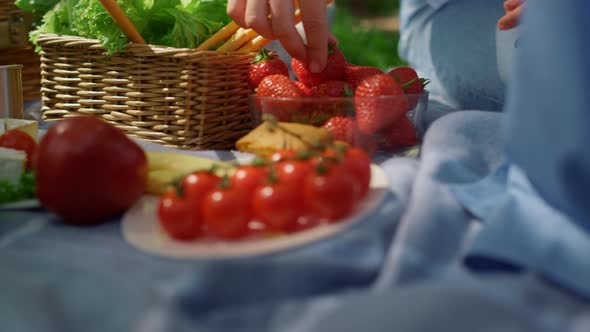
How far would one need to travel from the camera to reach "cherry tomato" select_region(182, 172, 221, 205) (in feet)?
2.46

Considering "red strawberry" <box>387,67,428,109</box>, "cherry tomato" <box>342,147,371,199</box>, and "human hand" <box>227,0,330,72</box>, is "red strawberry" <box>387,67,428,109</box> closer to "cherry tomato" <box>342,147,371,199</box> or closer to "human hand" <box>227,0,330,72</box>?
"human hand" <box>227,0,330,72</box>

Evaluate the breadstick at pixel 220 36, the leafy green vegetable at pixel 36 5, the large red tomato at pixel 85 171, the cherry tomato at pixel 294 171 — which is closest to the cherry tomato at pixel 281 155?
the cherry tomato at pixel 294 171

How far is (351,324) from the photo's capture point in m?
0.62

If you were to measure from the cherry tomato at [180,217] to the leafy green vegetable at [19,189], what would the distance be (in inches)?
11.0

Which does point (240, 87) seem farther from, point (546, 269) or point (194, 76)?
point (546, 269)

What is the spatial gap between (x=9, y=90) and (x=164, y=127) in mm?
372

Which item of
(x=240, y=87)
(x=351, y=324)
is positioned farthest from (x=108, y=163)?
(x=240, y=87)

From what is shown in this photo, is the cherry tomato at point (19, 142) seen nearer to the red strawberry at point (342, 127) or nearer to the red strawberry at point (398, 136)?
the red strawberry at point (342, 127)

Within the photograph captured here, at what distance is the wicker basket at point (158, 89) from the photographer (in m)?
1.17

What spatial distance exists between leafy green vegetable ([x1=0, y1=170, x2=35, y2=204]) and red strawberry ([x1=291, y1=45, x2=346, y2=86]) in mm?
531

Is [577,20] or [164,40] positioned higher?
[577,20]

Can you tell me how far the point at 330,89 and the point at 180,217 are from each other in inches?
19.8

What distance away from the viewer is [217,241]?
744 millimetres

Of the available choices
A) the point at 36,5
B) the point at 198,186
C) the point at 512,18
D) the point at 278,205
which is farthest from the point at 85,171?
the point at 36,5
